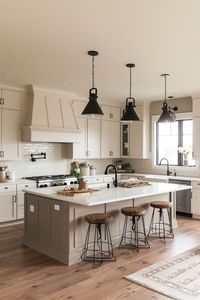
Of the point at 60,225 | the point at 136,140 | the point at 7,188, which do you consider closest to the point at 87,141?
the point at 136,140

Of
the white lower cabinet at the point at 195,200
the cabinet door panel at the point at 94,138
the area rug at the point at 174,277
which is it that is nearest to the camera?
the area rug at the point at 174,277

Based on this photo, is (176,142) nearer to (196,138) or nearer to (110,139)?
(196,138)

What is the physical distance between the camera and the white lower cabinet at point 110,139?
786 cm

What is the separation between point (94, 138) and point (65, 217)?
395 centimetres

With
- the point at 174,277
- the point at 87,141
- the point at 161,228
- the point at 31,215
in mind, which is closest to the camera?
the point at 174,277

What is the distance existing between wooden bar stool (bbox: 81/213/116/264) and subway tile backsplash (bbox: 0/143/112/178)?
2.92 m

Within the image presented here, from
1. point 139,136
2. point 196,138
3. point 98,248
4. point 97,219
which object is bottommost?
point 98,248

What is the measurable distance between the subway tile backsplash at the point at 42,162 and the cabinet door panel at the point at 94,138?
64cm

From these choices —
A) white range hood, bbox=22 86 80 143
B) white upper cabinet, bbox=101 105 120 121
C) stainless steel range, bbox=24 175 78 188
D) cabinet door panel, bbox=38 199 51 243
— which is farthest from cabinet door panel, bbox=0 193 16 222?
white upper cabinet, bbox=101 105 120 121

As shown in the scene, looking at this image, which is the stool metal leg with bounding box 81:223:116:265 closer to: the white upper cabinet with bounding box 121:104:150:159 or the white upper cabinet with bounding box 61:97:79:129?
the white upper cabinet with bounding box 61:97:79:129

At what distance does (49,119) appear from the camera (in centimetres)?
644

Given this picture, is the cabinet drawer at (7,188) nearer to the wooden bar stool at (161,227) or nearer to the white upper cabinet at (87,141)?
the white upper cabinet at (87,141)

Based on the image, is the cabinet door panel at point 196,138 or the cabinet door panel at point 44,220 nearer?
the cabinet door panel at point 44,220

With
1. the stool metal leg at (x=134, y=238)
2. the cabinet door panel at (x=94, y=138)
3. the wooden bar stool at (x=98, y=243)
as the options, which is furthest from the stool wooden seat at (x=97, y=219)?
the cabinet door panel at (x=94, y=138)
